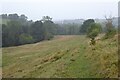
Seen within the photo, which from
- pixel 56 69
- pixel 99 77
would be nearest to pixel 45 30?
pixel 56 69

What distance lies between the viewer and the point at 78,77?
12656 millimetres

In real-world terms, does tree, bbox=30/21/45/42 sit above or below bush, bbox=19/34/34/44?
above

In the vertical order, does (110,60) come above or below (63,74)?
above

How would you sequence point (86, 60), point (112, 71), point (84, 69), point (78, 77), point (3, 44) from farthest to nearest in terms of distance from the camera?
point (3, 44)
point (86, 60)
point (84, 69)
point (78, 77)
point (112, 71)

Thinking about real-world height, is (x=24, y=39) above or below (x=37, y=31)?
below

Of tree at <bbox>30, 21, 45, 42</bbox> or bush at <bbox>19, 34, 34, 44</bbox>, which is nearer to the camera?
bush at <bbox>19, 34, 34, 44</bbox>

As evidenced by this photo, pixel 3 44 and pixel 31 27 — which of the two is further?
pixel 31 27

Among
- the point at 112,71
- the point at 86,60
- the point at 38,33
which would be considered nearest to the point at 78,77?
the point at 112,71

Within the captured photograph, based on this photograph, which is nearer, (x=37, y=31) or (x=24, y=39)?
(x=24, y=39)

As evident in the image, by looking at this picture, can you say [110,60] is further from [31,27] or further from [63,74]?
[31,27]

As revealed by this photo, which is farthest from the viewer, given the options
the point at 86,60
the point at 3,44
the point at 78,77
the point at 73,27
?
the point at 73,27

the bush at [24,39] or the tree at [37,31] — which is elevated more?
the tree at [37,31]

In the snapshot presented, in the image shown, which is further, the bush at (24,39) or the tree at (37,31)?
the tree at (37,31)

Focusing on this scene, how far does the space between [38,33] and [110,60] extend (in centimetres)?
5632
